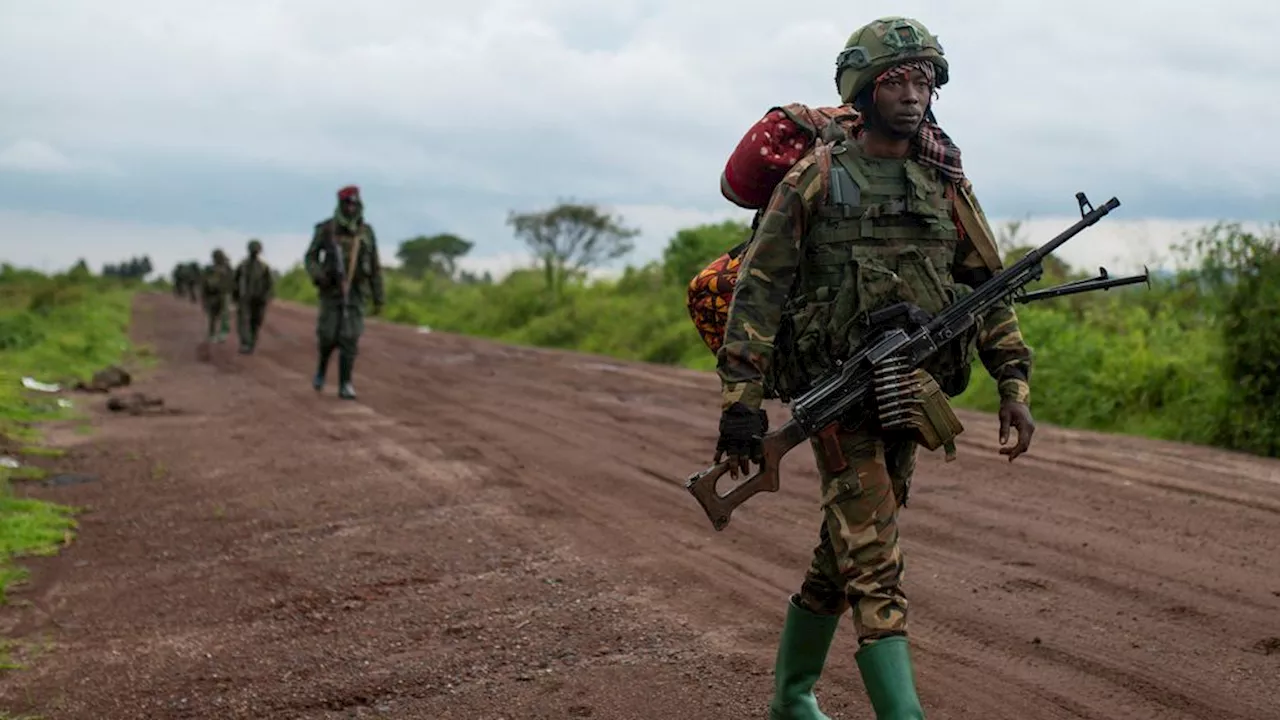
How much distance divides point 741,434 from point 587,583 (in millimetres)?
2487

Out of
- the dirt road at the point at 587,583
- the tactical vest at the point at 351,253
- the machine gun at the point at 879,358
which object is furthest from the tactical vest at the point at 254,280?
the machine gun at the point at 879,358

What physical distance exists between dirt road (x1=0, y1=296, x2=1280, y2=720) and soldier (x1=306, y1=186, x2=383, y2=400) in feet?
9.50

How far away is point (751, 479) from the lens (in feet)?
11.8

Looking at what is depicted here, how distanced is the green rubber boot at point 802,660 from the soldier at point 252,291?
17672 mm

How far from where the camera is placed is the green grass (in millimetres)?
6977

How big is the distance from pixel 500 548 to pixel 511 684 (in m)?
2.04

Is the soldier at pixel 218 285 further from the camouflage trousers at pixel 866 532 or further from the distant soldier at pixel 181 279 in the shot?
the distant soldier at pixel 181 279

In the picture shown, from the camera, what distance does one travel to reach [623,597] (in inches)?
217

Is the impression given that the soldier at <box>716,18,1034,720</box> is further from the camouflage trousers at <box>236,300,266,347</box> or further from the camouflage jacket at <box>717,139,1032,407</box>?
the camouflage trousers at <box>236,300,266,347</box>

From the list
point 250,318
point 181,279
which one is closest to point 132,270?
point 181,279

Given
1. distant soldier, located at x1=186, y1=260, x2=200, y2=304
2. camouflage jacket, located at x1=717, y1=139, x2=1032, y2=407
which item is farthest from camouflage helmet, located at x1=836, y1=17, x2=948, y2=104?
distant soldier, located at x1=186, y1=260, x2=200, y2=304

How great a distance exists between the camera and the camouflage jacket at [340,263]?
1307 cm

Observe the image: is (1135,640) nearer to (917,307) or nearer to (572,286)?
(917,307)

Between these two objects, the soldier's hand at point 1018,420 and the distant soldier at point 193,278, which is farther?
the distant soldier at point 193,278
